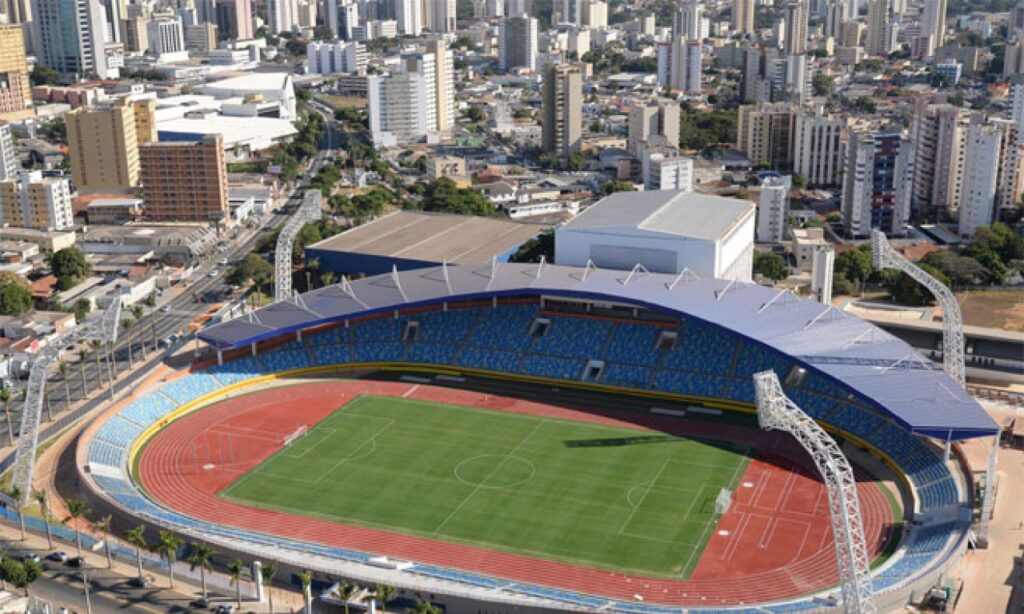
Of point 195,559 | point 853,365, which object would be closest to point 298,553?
point 195,559

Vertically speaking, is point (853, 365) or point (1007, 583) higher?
point (853, 365)

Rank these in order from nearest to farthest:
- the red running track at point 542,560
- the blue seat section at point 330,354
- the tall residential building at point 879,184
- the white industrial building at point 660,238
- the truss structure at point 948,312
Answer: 1. the red running track at point 542,560
2. the truss structure at point 948,312
3. the blue seat section at point 330,354
4. the white industrial building at point 660,238
5. the tall residential building at point 879,184

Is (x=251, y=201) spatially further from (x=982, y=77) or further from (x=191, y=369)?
(x=982, y=77)

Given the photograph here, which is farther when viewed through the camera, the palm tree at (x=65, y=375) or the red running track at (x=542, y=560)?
the palm tree at (x=65, y=375)

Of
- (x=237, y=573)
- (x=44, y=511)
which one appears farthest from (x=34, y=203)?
(x=237, y=573)

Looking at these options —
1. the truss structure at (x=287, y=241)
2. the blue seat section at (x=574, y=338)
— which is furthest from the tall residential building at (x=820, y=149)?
the truss structure at (x=287, y=241)

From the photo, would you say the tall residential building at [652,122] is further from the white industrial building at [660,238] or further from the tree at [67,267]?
the tree at [67,267]

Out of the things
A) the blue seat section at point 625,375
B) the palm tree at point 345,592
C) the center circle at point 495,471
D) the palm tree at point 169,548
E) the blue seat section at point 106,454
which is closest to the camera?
the palm tree at point 345,592

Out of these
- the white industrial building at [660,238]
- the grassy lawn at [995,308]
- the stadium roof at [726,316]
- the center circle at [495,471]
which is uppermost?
the white industrial building at [660,238]
